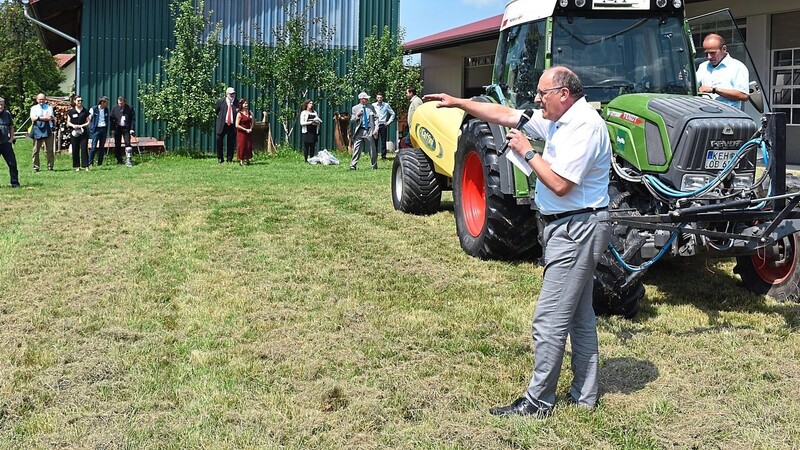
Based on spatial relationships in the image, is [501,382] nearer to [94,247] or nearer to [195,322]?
[195,322]

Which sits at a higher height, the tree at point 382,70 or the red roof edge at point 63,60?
the red roof edge at point 63,60

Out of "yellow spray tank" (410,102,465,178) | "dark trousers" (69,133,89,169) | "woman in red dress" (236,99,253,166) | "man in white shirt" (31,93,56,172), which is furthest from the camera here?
"woman in red dress" (236,99,253,166)

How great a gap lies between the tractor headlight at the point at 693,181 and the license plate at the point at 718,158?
78 millimetres

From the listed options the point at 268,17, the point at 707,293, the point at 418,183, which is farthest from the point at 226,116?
the point at 707,293

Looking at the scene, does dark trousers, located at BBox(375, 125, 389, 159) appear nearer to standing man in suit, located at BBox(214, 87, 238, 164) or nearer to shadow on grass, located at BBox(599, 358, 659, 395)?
standing man in suit, located at BBox(214, 87, 238, 164)

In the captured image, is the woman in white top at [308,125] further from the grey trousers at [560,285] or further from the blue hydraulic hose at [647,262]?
the grey trousers at [560,285]

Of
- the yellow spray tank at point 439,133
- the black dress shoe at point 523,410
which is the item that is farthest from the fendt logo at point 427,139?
the black dress shoe at point 523,410

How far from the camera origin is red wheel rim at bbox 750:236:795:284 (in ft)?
20.2

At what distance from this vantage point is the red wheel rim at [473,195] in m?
7.94

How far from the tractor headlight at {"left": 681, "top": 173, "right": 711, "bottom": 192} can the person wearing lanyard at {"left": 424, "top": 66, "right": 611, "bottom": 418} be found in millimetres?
1664

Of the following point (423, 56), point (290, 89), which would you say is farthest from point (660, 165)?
point (423, 56)

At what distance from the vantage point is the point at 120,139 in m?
19.1

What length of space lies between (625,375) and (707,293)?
221cm

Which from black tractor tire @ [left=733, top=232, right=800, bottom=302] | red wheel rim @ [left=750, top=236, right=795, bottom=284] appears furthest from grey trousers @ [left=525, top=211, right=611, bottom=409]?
red wheel rim @ [left=750, top=236, right=795, bottom=284]
